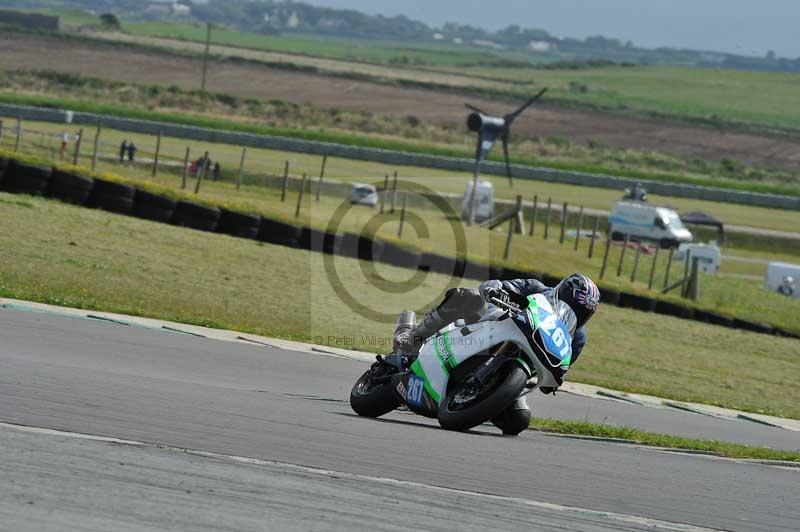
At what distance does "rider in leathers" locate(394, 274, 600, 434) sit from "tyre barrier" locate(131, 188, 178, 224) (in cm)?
1548

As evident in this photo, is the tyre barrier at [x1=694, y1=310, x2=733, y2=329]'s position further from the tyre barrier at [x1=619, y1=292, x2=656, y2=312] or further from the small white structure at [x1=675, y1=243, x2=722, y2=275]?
the small white structure at [x1=675, y1=243, x2=722, y2=275]

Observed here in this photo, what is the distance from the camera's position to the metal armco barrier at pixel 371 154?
62859mm

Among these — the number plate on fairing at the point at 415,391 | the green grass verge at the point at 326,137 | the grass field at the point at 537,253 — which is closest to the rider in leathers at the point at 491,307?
the number plate on fairing at the point at 415,391

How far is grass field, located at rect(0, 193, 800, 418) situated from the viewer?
59.2 feet

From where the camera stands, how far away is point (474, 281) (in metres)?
26.9

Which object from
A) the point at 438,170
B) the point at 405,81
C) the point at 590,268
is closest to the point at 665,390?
the point at 590,268

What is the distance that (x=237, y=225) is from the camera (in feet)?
82.9

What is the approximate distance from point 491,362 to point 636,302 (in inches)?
778

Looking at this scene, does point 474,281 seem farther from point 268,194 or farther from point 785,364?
point 268,194

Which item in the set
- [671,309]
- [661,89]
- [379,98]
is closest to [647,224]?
[671,309]

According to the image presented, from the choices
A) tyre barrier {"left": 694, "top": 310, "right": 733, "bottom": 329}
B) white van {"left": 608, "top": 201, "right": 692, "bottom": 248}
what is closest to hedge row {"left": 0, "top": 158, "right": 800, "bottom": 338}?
tyre barrier {"left": 694, "top": 310, "right": 733, "bottom": 329}

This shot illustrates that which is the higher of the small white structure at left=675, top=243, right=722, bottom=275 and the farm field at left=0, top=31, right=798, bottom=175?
the farm field at left=0, top=31, right=798, bottom=175

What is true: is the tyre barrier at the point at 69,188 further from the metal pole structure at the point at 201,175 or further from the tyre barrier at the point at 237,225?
the metal pole structure at the point at 201,175

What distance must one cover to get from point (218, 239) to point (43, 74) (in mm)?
79036
